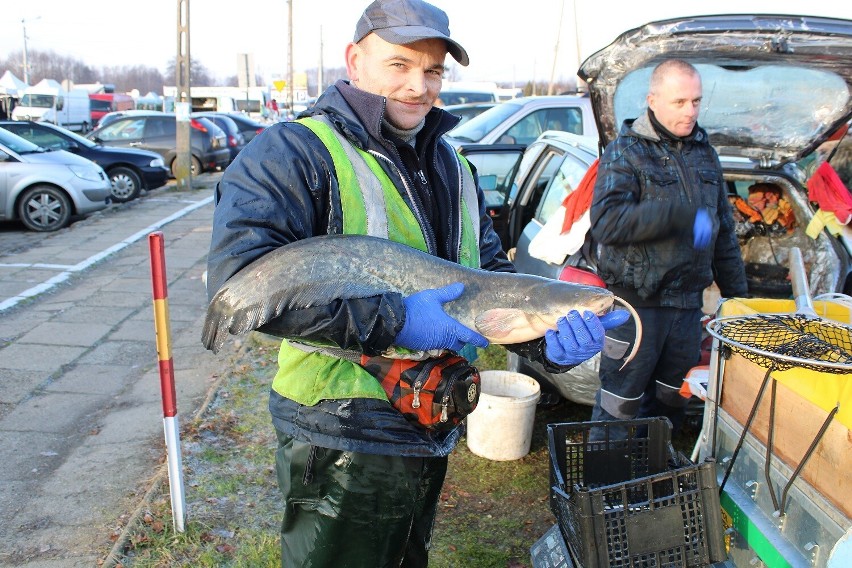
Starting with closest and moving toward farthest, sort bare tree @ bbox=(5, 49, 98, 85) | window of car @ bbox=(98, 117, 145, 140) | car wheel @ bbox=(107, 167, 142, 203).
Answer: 1. car wheel @ bbox=(107, 167, 142, 203)
2. window of car @ bbox=(98, 117, 145, 140)
3. bare tree @ bbox=(5, 49, 98, 85)

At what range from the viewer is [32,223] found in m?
12.1

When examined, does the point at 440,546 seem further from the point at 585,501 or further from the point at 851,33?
the point at 851,33

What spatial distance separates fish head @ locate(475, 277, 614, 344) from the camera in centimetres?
220

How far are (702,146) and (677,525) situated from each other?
6.92 feet

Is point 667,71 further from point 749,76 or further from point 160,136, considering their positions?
point 160,136

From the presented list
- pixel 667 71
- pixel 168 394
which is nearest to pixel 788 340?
pixel 667 71

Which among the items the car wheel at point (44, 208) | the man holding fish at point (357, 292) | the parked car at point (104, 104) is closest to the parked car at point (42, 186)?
the car wheel at point (44, 208)

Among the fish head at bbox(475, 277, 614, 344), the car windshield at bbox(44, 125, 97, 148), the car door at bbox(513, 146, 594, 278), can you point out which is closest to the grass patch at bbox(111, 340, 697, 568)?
the car door at bbox(513, 146, 594, 278)

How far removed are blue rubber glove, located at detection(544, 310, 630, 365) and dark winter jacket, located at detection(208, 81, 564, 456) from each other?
0.19m

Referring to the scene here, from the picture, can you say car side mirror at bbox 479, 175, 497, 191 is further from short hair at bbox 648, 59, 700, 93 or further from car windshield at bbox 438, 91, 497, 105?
car windshield at bbox 438, 91, 497, 105

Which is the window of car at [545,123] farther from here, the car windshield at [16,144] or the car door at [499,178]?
the car windshield at [16,144]

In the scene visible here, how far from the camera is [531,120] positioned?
34.5ft

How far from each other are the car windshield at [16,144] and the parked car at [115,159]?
218 cm

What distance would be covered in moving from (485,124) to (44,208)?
288 inches
